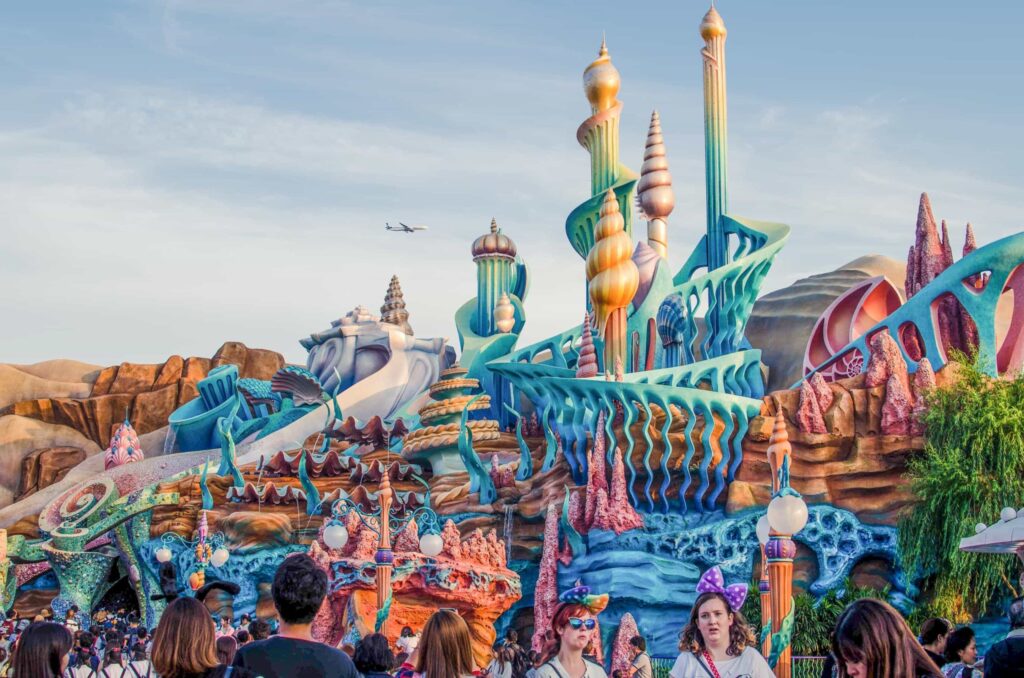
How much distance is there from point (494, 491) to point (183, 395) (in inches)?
809

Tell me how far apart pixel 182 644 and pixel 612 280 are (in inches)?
913

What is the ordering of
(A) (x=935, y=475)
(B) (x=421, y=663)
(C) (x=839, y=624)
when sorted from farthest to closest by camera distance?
(A) (x=935, y=475)
(B) (x=421, y=663)
(C) (x=839, y=624)

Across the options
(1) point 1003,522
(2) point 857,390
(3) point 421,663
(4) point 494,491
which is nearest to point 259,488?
(4) point 494,491

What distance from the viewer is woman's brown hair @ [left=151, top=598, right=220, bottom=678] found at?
4.20 metres

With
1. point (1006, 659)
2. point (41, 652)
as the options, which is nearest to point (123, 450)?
point (41, 652)

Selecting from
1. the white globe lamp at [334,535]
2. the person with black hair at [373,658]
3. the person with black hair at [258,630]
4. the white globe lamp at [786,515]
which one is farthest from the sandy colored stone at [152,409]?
the person with black hair at [373,658]

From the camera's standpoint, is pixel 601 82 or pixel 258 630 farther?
pixel 601 82

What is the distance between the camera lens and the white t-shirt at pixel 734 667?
4.75 metres

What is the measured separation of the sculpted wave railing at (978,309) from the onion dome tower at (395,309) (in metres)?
20.5

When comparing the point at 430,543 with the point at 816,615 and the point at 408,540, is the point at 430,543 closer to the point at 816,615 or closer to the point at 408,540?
the point at 816,615

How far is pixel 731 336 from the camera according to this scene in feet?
93.2

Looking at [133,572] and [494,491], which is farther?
[133,572]

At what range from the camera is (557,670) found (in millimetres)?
4883

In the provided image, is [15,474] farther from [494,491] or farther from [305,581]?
[305,581]
